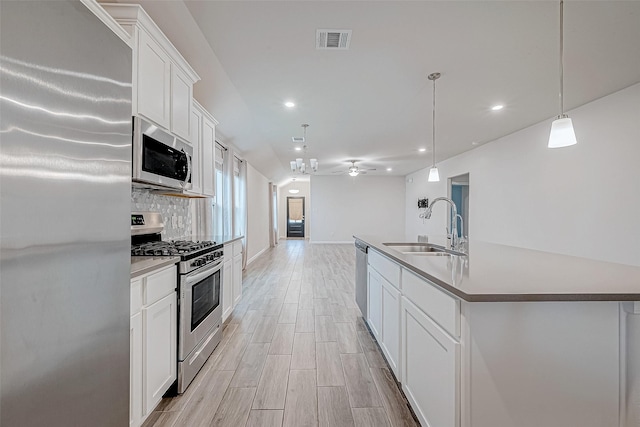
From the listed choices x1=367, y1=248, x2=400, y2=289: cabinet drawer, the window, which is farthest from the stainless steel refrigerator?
the window

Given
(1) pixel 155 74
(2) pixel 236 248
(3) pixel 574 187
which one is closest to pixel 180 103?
(1) pixel 155 74

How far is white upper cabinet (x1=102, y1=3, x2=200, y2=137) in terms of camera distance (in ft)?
5.54

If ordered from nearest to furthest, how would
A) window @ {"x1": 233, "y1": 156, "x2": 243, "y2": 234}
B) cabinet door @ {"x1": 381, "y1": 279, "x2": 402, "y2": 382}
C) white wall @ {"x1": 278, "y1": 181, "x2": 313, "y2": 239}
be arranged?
cabinet door @ {"x1": 381, "y1": 279, "x2": 402, "y2": 382} < window @ {"x1": 233, "y1": 156, "x2": 243, "y2": 234} < white wall @ {"x1": 278, "y1": 181, "x2": 313, "y2": 239}

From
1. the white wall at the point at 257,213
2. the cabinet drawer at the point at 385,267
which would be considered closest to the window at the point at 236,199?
the white wall at the point at 257,213

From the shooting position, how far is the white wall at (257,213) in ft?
23.3

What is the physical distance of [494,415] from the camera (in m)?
1.14

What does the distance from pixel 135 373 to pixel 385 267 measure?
5.56 ft

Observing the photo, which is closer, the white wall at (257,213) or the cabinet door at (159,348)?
the cabinet door at (159,348)

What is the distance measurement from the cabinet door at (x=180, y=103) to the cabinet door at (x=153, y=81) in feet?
0.25

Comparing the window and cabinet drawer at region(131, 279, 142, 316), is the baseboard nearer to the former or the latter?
the window

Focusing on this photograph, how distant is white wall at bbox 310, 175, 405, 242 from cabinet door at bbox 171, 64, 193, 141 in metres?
8.33

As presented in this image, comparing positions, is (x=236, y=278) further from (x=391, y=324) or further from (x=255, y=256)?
(x=255, y=256)

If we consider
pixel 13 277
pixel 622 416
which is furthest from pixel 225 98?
pixel 622 416

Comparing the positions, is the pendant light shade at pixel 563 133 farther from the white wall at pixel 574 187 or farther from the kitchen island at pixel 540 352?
the white wall at pixel 574 187
